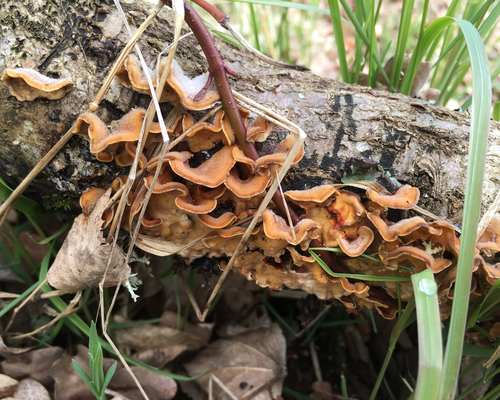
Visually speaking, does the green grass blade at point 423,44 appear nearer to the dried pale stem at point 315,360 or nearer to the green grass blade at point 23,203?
the dried pale stem at point 315,360

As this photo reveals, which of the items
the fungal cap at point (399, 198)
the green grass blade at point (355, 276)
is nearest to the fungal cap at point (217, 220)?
the green grass blade at point (355, 276)

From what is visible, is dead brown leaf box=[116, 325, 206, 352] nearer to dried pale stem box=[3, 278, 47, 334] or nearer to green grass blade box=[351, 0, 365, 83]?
dried pale stem box=[3, 278, 47, 334]

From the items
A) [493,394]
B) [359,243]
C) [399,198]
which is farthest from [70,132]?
[493,394]

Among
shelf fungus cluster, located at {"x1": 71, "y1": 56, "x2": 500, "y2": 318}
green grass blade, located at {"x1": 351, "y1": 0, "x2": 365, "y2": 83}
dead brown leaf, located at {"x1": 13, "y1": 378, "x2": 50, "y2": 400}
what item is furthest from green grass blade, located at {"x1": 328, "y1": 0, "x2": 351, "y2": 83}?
dead brown leaf, located at {"x1": 13, "y1": 378, "x2": 50, "y2": 400}

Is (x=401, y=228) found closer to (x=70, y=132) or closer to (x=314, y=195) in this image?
(x=314, y=195)

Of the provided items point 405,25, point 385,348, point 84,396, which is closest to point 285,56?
point 405,25
